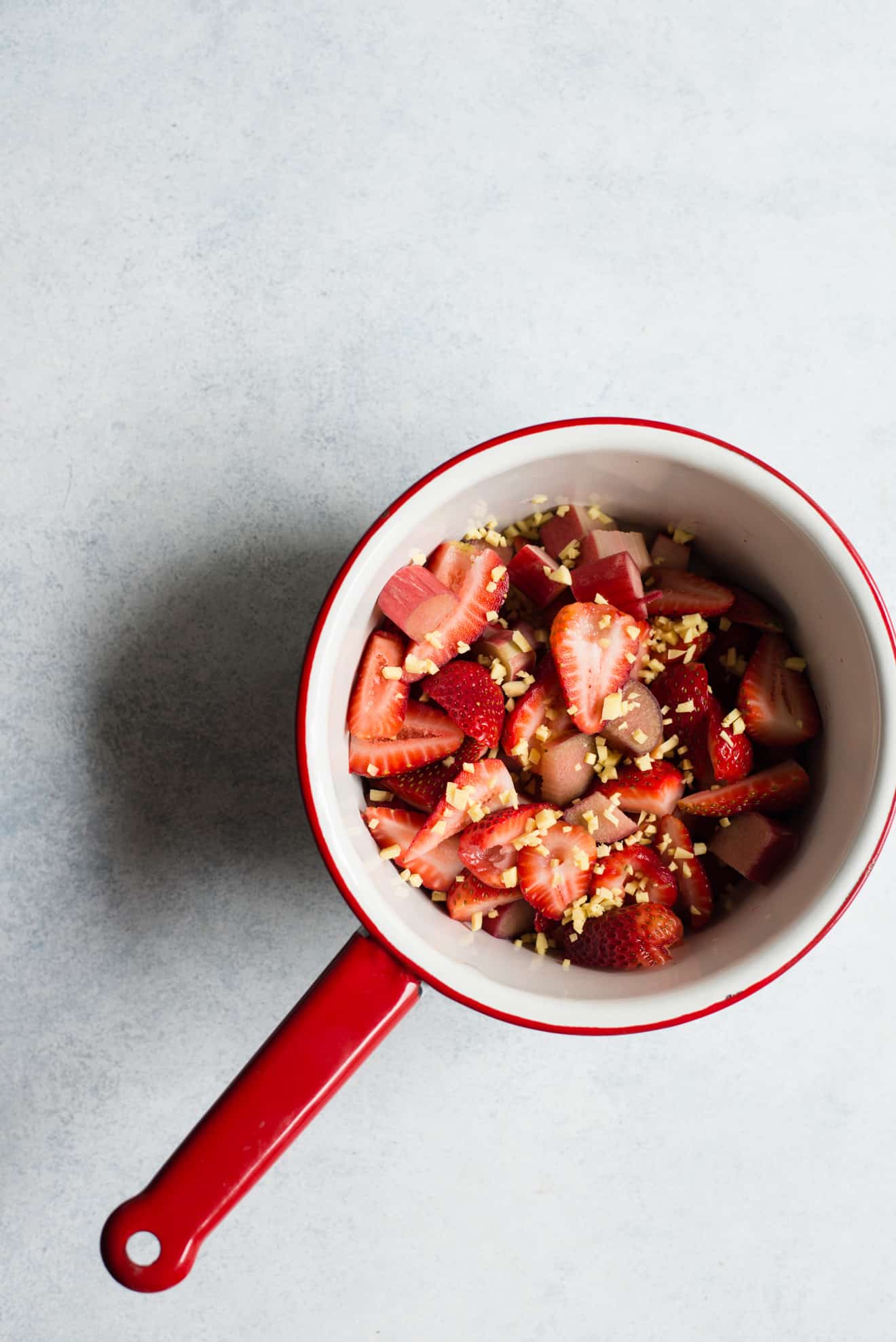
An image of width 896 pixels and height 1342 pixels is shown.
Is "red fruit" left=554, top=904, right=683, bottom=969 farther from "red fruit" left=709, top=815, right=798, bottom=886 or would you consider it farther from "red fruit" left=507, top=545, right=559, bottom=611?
"red fruit" left=507, top=545, right=559, bottom=611

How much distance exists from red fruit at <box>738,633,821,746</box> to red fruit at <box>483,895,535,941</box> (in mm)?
238

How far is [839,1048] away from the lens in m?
1.07

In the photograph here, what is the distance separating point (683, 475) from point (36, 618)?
640 mm

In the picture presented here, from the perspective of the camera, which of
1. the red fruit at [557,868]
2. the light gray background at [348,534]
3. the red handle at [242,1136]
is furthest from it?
the light gray background at [348,534]

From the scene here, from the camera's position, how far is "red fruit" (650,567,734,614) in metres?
0.88

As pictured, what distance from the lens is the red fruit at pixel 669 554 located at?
2.99 feet

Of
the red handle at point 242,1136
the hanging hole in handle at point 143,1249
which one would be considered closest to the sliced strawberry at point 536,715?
the red handle at point 242,1136

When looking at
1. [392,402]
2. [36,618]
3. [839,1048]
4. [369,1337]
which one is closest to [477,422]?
[392,402]

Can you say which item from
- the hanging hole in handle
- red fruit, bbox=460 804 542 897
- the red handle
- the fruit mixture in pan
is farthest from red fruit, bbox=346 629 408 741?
the hanging hole in handle

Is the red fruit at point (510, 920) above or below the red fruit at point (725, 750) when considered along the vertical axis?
below

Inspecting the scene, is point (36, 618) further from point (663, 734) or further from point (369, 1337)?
point (369, 1337)

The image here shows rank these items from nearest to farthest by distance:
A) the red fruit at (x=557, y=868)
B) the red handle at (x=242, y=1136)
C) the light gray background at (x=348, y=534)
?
the red handle at (x=242, y=1136) < the red fruit at (x=557, y=868) < the light gray background at (x=348, y=534)

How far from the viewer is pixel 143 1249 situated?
83cm

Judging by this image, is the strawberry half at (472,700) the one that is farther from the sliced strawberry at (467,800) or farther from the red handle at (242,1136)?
the red handle at (242,1136)
